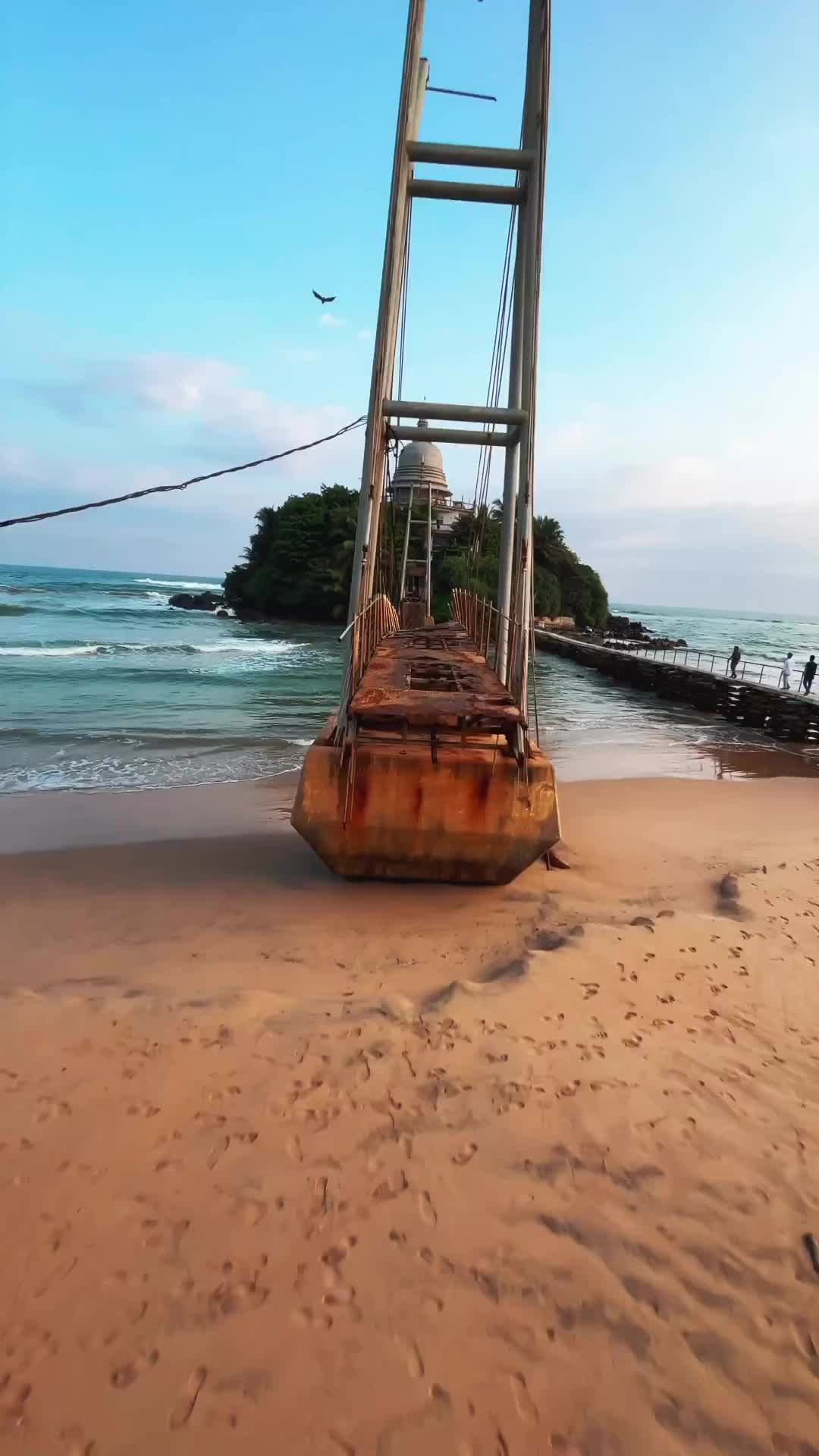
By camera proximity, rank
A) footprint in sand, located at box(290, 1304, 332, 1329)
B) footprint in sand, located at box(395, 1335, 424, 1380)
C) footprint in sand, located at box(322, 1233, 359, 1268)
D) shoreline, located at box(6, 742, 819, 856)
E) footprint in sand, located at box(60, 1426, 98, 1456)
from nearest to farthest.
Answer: footprint in sand, located at box(60, 1426, 98, 1456), footprint in sand, located at box(395, 1335, 424, 1380), footprint in sand, located at box(290, 1304, 332, 1329), footprint in sand, located at box(322, 1233, 359, 1268), shoreline, located at box(6, 742, 819, 856)

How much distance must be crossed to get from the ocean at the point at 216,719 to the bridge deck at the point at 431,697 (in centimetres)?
69

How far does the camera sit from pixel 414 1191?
2861 millimetres

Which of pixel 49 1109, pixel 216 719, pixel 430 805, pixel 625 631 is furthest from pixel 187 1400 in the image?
pixel 625 631

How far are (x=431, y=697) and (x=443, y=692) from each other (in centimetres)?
38

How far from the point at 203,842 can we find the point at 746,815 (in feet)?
25.3

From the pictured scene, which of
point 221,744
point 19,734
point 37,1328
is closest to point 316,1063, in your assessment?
point 37,1328

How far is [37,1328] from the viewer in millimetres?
2307

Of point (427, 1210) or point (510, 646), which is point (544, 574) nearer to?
point (510, 646)

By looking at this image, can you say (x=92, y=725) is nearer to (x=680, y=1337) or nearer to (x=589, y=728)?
(x=589, y=728)

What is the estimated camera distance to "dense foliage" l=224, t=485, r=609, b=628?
48.8 metres

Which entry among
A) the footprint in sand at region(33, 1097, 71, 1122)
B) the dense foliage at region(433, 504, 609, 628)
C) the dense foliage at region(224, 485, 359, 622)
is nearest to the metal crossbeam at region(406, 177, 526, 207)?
the footprint in sand at region(33, 1097, 71, 1122)

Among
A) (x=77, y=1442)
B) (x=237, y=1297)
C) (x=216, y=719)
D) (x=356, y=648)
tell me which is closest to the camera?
(x=77, y=1442)

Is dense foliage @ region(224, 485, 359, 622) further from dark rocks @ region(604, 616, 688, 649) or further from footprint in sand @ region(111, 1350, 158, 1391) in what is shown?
footprint in sand @ region(111, 1350, 158, 1391)

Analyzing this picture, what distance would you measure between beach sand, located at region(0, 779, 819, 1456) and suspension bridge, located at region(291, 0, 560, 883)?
81 cm
